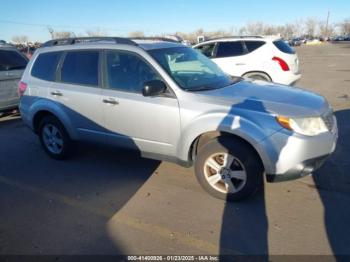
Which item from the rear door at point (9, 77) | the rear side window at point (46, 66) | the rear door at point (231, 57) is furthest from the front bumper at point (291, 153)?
the rear door at point (9, 77)

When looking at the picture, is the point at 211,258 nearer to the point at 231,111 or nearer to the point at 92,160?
the point at 231,111

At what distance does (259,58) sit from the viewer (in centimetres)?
903

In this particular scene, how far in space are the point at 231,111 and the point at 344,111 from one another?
5346 millimetres

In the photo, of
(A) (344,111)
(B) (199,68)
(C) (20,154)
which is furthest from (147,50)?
(A) (344,111)

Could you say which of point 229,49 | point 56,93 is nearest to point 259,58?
point 229,49

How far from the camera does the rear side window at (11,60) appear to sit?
7.79 m

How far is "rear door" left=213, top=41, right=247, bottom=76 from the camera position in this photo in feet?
30.4

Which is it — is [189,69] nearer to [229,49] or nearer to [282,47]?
[229,49]

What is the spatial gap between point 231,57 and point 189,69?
5.38 meters

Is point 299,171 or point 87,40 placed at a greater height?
point 87,40

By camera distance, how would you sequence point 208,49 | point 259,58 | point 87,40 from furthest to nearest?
point 208,49 → point 259,58 → point 87,40

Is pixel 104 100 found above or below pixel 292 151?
above

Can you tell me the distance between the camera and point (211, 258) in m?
2.88

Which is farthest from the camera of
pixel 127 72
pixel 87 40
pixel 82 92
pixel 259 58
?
pixel 259 58
